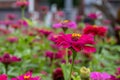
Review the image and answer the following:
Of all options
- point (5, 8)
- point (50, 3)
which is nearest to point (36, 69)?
point (5, 8)

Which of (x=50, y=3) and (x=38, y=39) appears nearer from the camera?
(x=38, y=39)

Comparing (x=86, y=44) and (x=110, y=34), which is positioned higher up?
(x=86, y=44)

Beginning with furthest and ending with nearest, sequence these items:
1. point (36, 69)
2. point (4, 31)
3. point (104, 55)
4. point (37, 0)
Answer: point (37, 0), point (4, 31), point (104, 55), point (36, 69)

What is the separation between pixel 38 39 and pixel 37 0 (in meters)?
7.34

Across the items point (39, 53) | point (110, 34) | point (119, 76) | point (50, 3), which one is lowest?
point (50, 3)

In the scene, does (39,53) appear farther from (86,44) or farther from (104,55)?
(86,44)

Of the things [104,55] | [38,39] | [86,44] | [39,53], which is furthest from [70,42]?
[38,39]

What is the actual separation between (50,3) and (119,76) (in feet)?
30.4

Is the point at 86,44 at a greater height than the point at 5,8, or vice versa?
the point at 86,44

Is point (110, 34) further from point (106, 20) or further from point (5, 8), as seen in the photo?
point (5, 8)

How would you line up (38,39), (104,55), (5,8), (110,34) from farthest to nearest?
(5,8) → (110,34) → (38,39) → (104,55)

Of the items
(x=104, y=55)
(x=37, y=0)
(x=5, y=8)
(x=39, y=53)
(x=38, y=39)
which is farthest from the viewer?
(x=37, y=0)

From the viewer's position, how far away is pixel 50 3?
A: 393 inches

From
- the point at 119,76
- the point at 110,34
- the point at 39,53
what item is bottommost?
the point at 110,34
